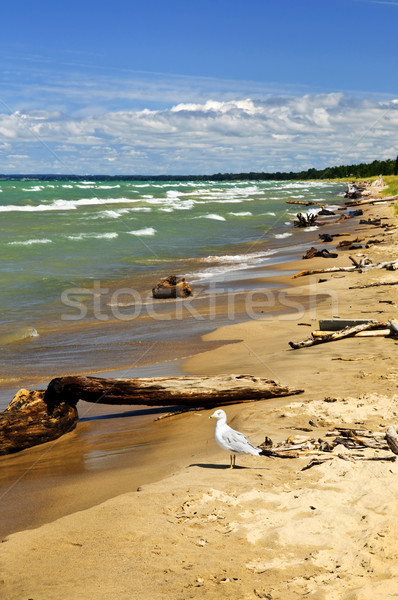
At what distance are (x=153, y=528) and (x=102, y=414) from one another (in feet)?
12.6

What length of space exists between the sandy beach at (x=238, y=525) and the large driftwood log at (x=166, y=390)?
199mm

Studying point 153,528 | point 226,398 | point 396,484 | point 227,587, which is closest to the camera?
point 227,587

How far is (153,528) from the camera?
4.34 meters

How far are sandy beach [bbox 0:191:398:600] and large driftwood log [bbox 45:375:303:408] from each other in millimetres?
199

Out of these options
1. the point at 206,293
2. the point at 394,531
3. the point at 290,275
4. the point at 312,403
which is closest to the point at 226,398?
the point at 312,403

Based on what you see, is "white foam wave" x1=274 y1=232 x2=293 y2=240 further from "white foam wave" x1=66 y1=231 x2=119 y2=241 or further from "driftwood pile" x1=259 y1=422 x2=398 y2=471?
"driftwood pile" x1=259 y1=422 x2=398 y2=471

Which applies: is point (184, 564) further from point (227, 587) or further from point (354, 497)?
point (354, 497)

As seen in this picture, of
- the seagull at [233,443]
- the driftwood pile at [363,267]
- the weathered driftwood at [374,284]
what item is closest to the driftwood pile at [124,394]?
the seagull at [233,443]

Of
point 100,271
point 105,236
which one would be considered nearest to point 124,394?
point 100,271

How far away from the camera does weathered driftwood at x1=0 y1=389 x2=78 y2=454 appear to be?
22.5 feet

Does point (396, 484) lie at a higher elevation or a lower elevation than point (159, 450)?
higher

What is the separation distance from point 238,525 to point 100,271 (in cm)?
1909

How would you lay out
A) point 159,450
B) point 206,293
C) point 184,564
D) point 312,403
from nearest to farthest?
point 184,564 < point 159,450 < point 312,403 < point 206,293

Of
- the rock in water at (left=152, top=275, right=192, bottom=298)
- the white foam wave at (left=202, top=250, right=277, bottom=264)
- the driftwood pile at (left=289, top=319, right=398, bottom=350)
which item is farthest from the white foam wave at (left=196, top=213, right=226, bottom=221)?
the driftwood pile at (left=289, top=319, right=398, bottom=350)
